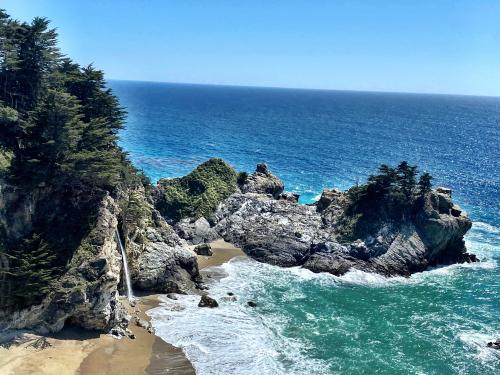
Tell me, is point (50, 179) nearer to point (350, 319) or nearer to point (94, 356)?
point (94, 356)

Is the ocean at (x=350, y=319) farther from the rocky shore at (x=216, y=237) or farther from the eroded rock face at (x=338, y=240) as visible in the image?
the rocky shore at (x=216, y=237)

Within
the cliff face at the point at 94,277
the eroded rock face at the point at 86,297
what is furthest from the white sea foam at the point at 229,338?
the eroded rock face at the point at 86,297

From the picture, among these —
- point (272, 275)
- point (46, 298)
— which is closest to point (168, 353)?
point (46, 298)


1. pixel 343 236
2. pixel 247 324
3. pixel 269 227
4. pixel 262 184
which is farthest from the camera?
pixel 262 184

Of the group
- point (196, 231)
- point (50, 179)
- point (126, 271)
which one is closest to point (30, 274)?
point (50, 179)

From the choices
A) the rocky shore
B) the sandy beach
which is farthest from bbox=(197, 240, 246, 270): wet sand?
the sandy beach

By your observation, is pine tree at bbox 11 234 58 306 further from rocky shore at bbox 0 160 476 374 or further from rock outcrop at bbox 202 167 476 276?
rock outcrop at bbox 202 167 476 276
